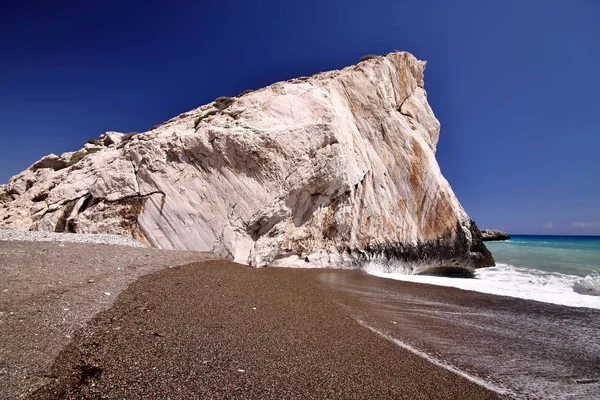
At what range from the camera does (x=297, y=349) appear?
4.16 metres

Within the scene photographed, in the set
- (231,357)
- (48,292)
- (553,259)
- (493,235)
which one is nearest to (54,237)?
(48,292)

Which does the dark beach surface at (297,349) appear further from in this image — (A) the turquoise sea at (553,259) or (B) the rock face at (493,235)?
(B) the rock face at (493,235)

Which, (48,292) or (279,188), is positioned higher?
(279,188)

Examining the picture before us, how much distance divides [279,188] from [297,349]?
11131 millimetres

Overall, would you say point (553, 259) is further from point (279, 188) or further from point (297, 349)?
point (297, 349)

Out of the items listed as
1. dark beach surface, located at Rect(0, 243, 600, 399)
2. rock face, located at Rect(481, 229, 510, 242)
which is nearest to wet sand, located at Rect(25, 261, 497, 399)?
dark beach surface, located at Rect(0, 243, 600, 399)

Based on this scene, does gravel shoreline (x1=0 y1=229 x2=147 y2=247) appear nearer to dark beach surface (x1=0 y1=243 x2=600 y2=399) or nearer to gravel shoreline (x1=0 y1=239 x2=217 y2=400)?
gravel shoreline (x1=0 y1=239 x2=217 y2=400)

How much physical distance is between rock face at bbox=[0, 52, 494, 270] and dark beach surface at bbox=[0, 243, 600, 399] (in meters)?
6.89

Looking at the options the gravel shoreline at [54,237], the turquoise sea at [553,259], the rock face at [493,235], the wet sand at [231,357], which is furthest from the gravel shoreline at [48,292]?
the rock face at [493,235]

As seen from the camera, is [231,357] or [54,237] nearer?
[231,357]

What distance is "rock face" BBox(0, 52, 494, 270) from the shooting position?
13984 mm

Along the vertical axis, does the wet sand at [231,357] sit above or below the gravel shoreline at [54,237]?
below

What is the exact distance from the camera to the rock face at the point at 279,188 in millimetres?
13984

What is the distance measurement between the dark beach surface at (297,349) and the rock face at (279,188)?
6.89 meters
